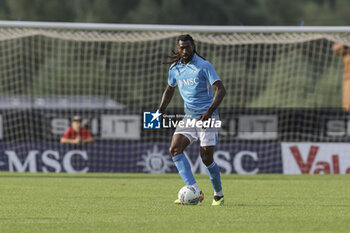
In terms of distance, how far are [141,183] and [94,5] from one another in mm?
52731

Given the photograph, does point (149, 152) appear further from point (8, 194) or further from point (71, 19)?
point (71, 19)

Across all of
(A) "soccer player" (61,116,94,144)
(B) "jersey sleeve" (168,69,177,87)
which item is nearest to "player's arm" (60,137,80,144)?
(A) "soccer player" (61,116,94,144)

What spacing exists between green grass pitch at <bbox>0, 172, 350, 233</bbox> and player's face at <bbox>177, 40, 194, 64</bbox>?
1888mm

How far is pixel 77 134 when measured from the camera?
56.0 ft

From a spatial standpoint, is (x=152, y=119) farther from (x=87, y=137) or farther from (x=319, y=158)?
(x=319, y=158)

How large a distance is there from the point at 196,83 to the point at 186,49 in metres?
0.45

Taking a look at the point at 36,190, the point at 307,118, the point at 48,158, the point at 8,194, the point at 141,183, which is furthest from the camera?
the point at 307,118

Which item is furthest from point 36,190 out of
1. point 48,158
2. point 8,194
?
point 48,158

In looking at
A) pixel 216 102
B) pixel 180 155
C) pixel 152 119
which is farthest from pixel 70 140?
pixel 216 102

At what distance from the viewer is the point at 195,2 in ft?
210

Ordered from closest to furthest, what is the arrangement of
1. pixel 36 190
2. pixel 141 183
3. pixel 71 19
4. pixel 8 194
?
pixel 8 194 → pixel 36 190 → pixel 141 183 → pixel 71 19

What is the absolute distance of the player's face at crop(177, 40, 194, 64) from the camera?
892 centimetres

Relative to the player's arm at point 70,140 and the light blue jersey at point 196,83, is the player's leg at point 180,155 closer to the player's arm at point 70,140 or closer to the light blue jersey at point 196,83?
the light blue jersey at point 196,83

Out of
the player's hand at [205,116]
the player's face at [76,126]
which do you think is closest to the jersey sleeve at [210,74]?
the player's hand at [205,116]
